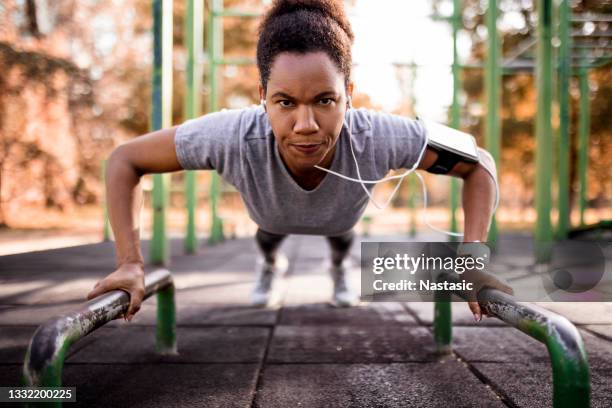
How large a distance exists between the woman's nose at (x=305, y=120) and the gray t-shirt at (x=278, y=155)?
0.22m

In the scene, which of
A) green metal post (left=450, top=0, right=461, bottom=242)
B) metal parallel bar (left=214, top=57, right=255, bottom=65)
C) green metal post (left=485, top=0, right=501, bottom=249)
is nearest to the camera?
green metal post (left=485, top=0, right=501, bottom=249)

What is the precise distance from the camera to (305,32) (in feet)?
3.86

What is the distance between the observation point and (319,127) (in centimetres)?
116

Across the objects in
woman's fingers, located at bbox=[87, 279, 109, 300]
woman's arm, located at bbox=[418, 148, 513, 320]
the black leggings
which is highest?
woman's arm, located at bbox=[418, 148, 513, 320]

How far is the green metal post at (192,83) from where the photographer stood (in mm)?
3855

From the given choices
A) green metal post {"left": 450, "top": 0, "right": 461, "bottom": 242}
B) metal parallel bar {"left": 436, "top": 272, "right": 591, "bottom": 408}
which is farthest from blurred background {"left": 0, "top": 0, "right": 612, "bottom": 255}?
metal parallel bar {"left": 436, "top": 272, "right": 591, "bottom": 408}

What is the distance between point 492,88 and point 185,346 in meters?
3.11

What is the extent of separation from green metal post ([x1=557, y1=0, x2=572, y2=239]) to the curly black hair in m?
3.57

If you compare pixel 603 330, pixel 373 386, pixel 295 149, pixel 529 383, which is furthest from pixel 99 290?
pixel 603 330

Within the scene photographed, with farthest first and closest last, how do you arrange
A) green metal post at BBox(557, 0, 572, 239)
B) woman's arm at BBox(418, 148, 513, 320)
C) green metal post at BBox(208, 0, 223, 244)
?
green metal post at BBox(208, 0, 223, 244) < green metal post at BBox(557, 0, 572, 239) < woman's arm at BBox(418, 148, 513, 320)

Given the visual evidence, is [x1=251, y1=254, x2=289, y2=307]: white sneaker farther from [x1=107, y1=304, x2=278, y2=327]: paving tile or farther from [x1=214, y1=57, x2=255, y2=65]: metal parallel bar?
[x1=214, y1=57, x2=255, y2=65]: metal parallel bar

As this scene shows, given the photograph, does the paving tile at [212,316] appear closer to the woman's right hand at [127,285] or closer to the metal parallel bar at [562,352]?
the woman's right hand at [127,285]

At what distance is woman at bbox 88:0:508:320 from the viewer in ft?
3.77

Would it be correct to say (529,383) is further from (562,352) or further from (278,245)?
(278,245)
